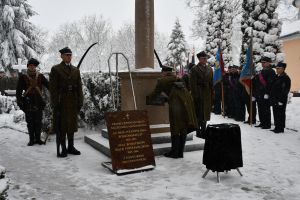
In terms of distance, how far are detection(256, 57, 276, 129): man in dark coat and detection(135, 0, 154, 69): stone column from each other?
13.1ft

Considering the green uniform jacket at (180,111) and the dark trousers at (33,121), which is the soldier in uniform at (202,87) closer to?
the green uniform jacket at (180,111)

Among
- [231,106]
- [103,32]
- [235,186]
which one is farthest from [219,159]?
[103,32]

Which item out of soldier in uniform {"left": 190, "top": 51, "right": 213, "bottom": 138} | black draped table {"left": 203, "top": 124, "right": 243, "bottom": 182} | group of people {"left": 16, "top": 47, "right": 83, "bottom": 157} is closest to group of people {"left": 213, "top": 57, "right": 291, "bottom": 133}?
soldier in uniform {"left": 190, "top": 51, "right": 213, "bottom": 138}

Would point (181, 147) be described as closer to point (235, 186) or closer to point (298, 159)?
point (235, 186)

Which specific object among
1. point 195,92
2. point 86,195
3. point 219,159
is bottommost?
point 86,195

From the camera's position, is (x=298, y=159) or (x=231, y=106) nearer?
(x=298, y=159)

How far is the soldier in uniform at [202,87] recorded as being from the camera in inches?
349

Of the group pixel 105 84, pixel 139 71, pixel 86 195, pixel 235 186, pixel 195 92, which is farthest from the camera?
pixel 105 84

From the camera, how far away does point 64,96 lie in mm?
7508

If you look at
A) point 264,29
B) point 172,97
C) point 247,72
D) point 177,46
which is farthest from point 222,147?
point 177,46

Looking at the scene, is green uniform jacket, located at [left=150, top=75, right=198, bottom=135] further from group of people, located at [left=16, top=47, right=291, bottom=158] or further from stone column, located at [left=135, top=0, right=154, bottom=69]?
stone column, located at [left=135, top=0, right=154, bottom=69]

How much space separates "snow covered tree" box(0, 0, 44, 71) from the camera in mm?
29984

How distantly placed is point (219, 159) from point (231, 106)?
8.05 metres

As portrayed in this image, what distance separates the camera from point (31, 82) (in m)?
8.67
